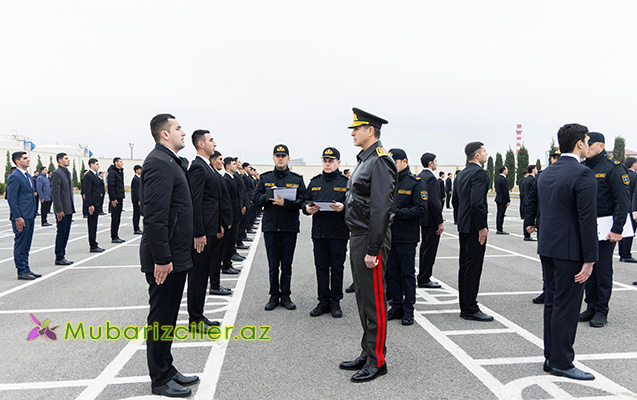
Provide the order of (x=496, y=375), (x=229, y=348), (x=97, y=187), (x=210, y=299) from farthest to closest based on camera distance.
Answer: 1. (x=97, y=187)
2. (x=210, y=299)
3. (x=229, y=348)
4. (x=496, y=375)

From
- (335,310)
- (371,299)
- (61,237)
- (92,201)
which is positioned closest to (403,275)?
(335,310)

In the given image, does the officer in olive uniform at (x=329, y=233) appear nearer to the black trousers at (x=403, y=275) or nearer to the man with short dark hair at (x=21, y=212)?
the black trousers at (x=403, y=275)

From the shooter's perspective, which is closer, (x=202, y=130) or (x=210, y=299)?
(x=202, y=130)

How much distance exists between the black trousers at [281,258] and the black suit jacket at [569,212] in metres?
3.20

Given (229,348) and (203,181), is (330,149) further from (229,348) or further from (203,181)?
(229,348)

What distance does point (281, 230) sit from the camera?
5.95 metres

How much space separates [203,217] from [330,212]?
1.66 meters

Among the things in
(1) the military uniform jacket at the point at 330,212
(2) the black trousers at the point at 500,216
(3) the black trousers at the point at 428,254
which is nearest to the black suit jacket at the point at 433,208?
(3) the black trousers at the point at 428,254

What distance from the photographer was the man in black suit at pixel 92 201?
35.8 ft

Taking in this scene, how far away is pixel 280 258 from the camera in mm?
6051

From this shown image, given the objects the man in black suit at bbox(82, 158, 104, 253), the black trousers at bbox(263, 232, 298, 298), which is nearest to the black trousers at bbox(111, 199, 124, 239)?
the man in black suit at bbox(82, 158, 104, 253)

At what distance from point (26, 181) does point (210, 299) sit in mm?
4746

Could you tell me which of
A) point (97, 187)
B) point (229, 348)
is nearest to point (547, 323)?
point (229, 348)

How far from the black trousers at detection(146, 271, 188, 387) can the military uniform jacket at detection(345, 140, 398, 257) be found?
158 cm
